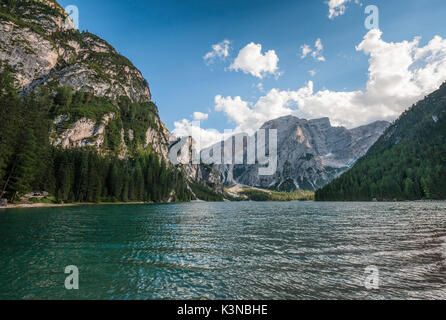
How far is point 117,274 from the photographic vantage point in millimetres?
14195

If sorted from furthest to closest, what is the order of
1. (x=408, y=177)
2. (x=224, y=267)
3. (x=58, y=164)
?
(x=408, y=177), (x=58, y=164), (x=224, y=267)

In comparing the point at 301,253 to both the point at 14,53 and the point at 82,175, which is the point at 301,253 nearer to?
the point at 82,175

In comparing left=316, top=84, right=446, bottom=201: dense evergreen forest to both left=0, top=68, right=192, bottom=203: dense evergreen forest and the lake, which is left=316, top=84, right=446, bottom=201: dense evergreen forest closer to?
the lake

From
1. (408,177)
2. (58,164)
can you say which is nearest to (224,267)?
(58,164)

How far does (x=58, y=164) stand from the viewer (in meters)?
92.8

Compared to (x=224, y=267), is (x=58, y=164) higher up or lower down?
higher up

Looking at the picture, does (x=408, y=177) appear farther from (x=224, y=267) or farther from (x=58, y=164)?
(x=58, y=164)

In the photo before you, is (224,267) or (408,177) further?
(408,177)

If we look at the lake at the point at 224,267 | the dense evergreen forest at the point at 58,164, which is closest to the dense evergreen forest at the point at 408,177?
the lake at the point at 224,267

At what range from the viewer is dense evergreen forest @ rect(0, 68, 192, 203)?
65125mm

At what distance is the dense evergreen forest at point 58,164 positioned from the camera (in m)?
65.1

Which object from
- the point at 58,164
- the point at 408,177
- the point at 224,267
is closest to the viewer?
the point at 224,267

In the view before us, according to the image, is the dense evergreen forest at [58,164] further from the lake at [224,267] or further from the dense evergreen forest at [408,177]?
the dense evergreen forest at [408,177]
